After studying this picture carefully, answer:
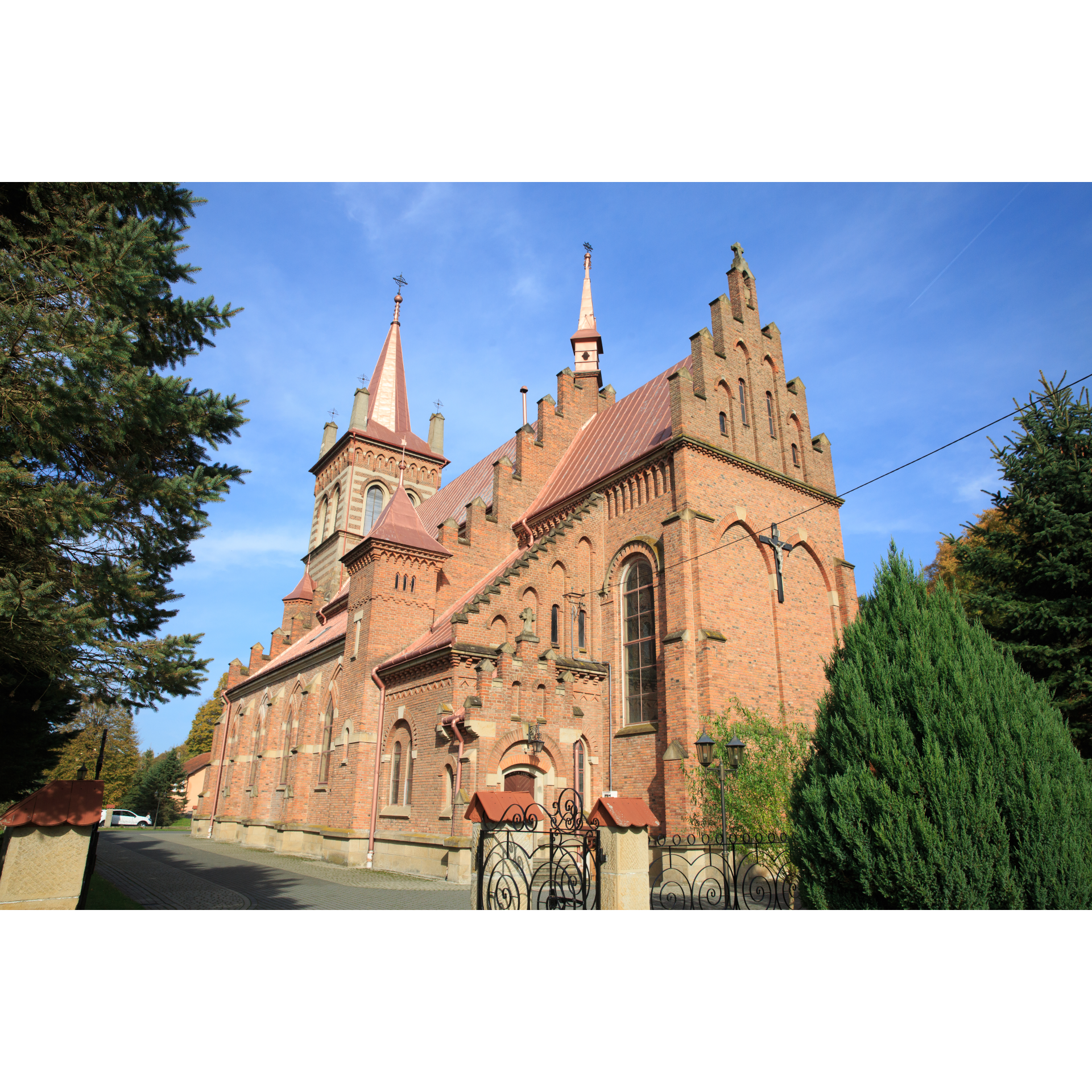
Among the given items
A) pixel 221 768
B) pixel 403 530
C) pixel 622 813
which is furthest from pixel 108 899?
pixel 221 768

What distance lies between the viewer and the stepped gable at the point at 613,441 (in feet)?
66.3

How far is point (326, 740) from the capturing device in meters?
24.0

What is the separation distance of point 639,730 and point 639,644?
219 cm

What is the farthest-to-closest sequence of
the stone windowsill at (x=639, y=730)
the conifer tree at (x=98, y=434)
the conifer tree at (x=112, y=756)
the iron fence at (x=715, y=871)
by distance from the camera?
the conifer tree at (x=112, y=756)
the stone windowsill at (x=639, y=730)
the iron fence at (x=715, y=871)
the conifer tree at (x=98, y=434)

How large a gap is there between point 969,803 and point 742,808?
6664 mm

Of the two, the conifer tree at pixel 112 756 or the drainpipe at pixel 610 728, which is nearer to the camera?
the drainpipe at pixel 610 728

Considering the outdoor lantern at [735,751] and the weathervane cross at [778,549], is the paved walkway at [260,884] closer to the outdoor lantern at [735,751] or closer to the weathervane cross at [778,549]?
the outdoor lantern at [735,751]

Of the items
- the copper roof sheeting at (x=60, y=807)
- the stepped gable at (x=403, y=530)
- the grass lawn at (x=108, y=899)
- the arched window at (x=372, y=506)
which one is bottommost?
the grass lawn at (x=108, y=899)

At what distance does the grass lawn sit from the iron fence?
8.77m

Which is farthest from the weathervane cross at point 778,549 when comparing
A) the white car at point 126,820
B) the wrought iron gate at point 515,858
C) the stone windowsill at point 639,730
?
the white car at point 126,820

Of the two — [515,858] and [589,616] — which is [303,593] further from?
[515,858]

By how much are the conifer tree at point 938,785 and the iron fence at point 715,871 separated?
12.7 feet

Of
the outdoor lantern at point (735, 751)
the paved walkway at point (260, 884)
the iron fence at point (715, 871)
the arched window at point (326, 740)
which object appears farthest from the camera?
the arched window at point (326, 740)

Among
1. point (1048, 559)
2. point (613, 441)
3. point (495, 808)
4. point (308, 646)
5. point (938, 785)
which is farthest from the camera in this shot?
point (308, 646)
